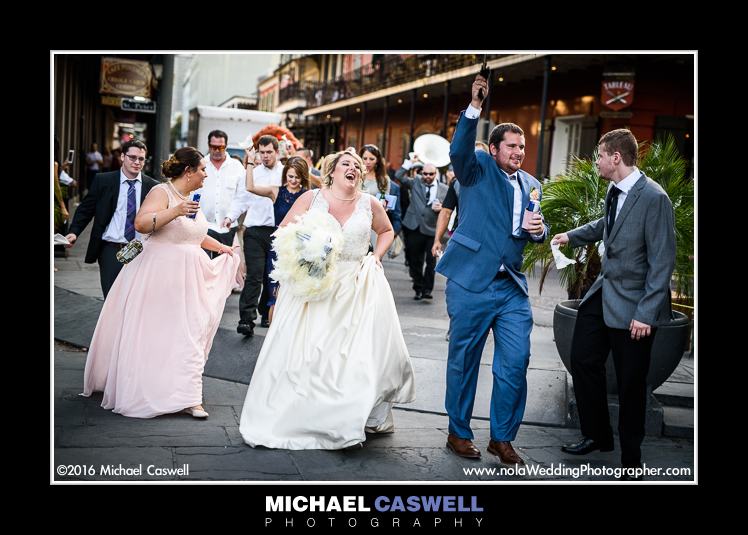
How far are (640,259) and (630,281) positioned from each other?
136mm

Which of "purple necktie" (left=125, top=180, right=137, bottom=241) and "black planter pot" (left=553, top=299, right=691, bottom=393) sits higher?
"purple necktie" (left=125, top=180, right=137, bottom=241)

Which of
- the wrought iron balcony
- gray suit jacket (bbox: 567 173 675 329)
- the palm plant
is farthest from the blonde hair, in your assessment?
the wrought iron balcony

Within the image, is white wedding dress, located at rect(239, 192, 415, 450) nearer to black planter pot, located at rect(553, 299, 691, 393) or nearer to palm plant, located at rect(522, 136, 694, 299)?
black planter pot, located at rect(553, 299, 691, 393)

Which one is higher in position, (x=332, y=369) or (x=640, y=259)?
(x=640, y=259)

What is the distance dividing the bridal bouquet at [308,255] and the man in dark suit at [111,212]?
1882 mm

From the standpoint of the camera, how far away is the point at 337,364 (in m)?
5.39

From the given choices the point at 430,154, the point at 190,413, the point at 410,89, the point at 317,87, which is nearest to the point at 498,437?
the point at 190,413

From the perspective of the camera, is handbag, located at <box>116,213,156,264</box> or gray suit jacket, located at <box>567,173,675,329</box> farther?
handbag, located at <box>116,213,156,264</box>

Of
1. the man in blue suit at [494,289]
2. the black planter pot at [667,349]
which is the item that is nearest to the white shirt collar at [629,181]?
the man in blue suit at [494,289]

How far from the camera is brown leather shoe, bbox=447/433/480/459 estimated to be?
207 inches

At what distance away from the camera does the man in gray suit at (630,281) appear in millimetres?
4891

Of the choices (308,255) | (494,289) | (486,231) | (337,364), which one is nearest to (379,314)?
(337,364)

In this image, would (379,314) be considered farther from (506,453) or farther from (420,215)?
(420,215)

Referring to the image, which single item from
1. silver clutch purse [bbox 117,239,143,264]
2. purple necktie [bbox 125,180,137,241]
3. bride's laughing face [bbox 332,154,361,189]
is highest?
bride's laughing face [bbox 332,154,361,189]
